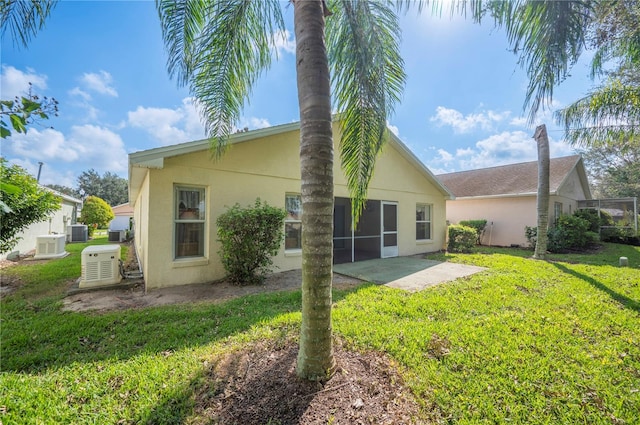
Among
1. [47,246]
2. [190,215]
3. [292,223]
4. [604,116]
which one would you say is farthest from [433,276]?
[47,246]

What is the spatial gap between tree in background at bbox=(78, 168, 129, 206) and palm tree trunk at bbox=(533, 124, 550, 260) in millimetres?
62135

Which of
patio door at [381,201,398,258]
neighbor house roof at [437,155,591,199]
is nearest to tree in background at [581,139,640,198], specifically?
neighbor house roof at [437,155,591,199]

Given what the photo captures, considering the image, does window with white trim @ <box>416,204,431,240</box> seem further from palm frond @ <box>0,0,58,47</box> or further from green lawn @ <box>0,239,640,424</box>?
palm frond @ <box>0,0,58,47</box>

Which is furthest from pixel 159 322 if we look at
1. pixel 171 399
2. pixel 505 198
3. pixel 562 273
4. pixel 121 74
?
pixel 505 198

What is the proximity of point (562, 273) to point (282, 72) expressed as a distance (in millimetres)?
9972

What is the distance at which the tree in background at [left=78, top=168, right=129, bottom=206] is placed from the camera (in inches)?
1977

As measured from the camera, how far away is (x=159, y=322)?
427 centimetres

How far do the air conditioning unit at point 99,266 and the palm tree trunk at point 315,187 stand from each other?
6.01 m

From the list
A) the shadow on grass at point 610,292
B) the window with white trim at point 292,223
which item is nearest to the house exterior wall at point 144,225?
the window with white trim at point 292,223

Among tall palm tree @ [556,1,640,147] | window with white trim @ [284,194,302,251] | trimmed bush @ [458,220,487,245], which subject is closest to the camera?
tall palm tree @ [556,1,640,147]

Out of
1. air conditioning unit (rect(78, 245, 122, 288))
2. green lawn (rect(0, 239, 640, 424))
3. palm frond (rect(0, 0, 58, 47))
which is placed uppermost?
palm frond (rect(0, 0, 58, 47))

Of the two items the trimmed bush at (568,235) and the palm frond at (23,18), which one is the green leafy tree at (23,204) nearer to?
the palm frond at (23,18)

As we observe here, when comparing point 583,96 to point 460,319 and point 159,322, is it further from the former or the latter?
point 159,322

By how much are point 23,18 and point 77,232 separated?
60.2ft
